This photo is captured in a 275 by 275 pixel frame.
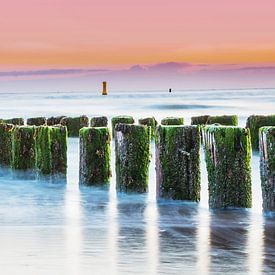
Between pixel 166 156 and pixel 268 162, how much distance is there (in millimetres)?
1165

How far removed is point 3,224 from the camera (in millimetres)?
7277

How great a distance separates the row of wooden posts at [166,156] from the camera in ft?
23.4

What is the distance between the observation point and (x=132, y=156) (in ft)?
26.7

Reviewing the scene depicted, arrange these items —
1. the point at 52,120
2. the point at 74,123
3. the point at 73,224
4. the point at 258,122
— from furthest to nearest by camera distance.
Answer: the point at 74,123, the point at 52,120, the point at 258,122, the point at 73,224

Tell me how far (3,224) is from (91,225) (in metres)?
0.91

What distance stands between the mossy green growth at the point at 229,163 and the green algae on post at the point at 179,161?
221mm

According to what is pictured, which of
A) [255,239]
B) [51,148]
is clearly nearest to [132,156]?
[51,148]

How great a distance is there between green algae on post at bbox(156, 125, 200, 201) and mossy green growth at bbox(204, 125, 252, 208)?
0.22m

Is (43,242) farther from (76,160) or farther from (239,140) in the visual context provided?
(76,160)

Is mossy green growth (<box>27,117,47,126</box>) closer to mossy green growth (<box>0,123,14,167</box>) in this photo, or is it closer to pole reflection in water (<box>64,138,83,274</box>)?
pole reflection in water (<box>64,138,83,274</box>)


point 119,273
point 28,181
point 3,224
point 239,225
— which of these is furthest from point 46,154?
point 119,273

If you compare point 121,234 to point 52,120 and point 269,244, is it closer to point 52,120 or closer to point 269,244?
point 269,244

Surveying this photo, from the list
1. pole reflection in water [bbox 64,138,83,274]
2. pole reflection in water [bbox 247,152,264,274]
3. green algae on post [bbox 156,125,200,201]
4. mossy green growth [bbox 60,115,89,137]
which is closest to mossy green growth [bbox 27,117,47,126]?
pole reflection in water [bbox 64,138,83,274]

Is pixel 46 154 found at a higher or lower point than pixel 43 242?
higher
